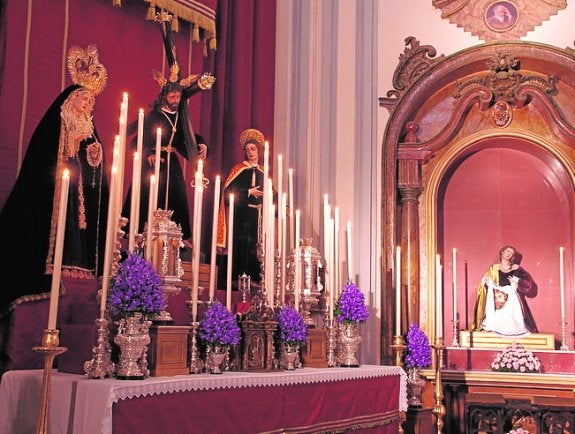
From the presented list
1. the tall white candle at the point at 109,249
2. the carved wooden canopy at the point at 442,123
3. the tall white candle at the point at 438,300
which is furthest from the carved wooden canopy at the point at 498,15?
the tall white candle at the point at 109,249

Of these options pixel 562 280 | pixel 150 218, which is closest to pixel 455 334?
pixel 562 280

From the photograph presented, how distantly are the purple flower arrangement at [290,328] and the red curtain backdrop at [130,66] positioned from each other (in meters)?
1.67

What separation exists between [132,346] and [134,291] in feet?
0.85

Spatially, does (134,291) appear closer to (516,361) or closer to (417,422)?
(417,422)

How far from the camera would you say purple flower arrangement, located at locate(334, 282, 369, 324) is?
527cm

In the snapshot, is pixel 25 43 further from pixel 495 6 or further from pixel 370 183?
pixel 495 6

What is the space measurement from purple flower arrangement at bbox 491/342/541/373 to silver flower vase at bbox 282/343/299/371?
2788mm

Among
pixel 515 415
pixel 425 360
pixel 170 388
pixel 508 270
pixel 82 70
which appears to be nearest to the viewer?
pixel 170 388

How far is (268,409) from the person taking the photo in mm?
4105

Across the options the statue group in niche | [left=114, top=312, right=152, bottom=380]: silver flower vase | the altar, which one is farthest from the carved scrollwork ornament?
[left=114, top=312, right=152, bottom=380]: silver flower vase

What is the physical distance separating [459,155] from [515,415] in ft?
8.41

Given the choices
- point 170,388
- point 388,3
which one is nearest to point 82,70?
point 170,388

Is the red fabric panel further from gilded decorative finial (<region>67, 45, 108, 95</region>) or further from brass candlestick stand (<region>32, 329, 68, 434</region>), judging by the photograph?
gilded decorative finial (<region>67, 45, 108, 95</region>)

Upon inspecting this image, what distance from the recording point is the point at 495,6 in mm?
7504
